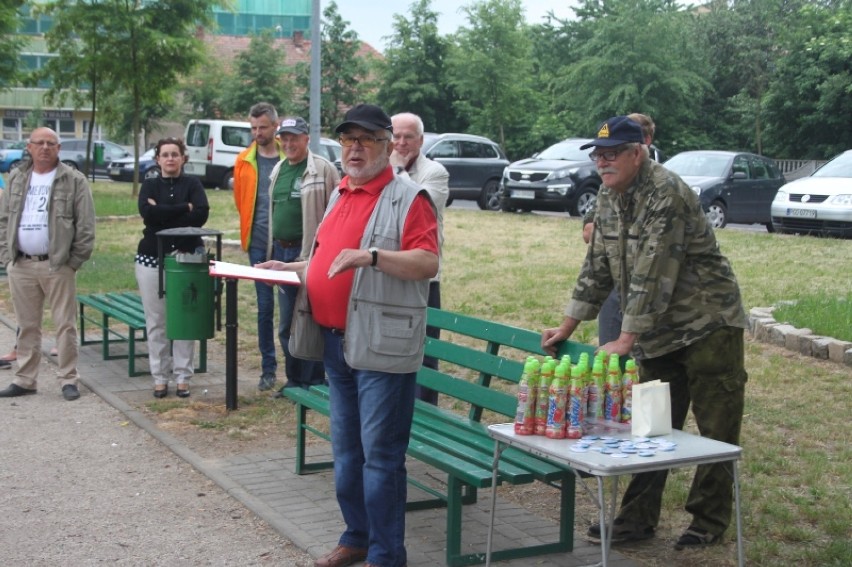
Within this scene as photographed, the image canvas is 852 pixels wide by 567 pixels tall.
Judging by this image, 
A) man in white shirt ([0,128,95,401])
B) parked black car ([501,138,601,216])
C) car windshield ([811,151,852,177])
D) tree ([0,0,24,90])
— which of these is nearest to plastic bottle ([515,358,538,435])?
man in white shirt ([0,128,95,401])

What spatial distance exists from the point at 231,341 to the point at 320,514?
2329 mm

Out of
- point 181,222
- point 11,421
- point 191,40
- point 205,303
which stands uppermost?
point 191,40

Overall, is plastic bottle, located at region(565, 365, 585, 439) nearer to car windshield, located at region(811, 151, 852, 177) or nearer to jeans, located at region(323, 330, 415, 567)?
jeans, located at region(323, 330, 415, 567)

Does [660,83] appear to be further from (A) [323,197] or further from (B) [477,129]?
(A) [323,197]

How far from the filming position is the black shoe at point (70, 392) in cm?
851

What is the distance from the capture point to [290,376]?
8.34 m

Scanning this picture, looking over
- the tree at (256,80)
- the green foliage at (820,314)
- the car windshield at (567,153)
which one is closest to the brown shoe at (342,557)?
the green foliage at (820,314)

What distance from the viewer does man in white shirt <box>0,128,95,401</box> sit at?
8.31 metres

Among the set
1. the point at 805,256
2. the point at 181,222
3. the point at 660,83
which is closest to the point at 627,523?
the point at 181,222

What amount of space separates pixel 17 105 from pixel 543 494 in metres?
76.3

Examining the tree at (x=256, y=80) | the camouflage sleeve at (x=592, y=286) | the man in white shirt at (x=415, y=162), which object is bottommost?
the camouflage sleeve at (x=592, y=286)

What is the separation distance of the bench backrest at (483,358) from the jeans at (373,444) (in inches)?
33.4

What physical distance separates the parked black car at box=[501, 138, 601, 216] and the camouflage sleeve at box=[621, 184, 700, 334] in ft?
58.1

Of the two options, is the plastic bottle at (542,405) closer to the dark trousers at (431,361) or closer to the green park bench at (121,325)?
the dark trousers at (431,361)
